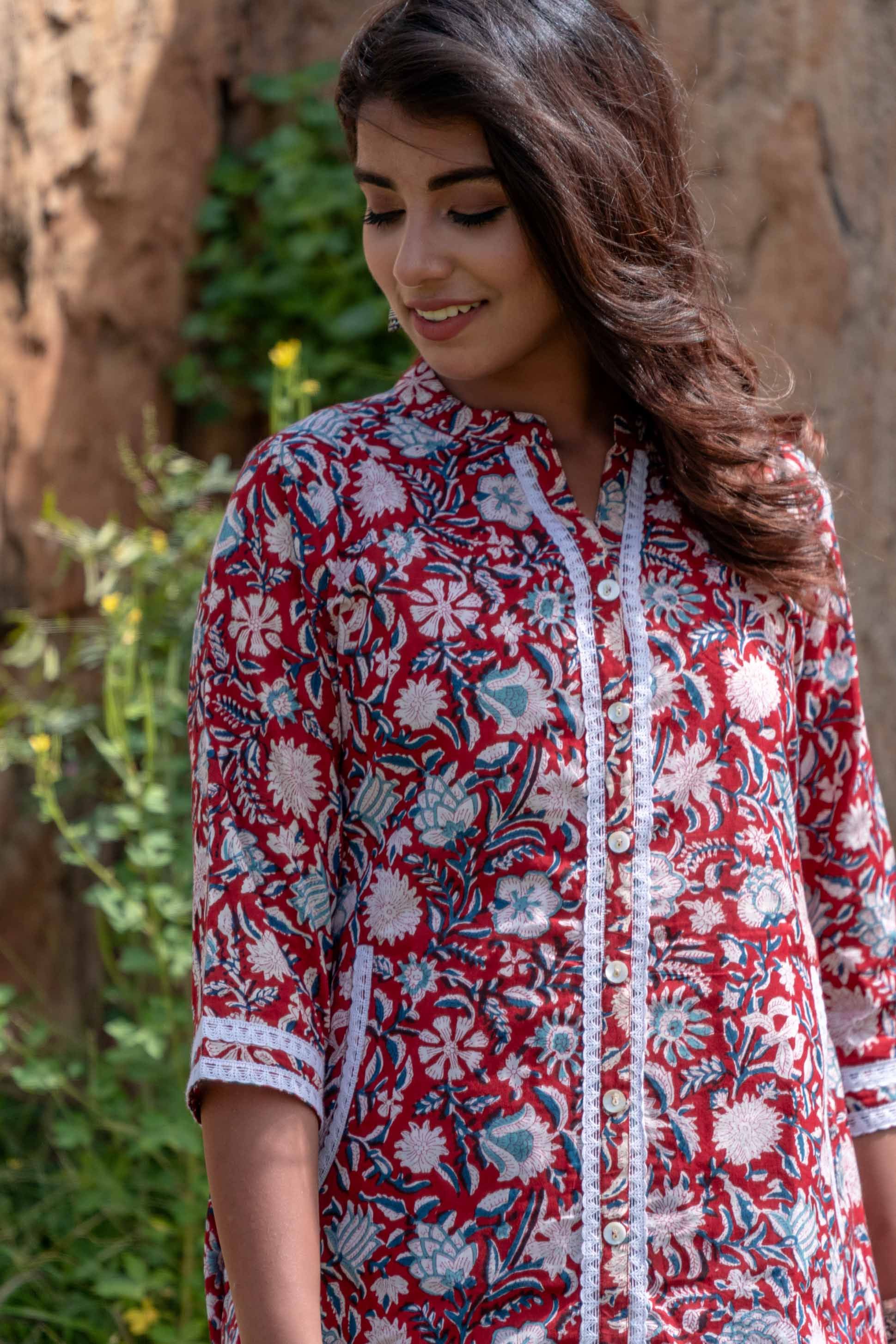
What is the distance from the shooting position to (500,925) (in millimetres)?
1165

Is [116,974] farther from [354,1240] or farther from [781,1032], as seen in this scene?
[781,1032]

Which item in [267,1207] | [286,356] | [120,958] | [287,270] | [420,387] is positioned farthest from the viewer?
[287,270]

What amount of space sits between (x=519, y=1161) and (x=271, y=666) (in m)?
0.42

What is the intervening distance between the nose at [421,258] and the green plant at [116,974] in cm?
121

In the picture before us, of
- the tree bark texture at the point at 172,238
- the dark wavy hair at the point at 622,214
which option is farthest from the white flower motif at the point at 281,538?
the tree bark texture at the point at 172,238

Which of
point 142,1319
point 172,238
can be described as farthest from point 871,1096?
point 172,238

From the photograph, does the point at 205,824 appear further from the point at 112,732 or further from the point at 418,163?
the point at 112,732

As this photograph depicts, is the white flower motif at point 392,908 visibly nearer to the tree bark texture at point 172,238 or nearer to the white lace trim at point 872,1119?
the white lace trim at point 872,1119

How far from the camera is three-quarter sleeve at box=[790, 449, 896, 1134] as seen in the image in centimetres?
142

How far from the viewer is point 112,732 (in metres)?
2.38

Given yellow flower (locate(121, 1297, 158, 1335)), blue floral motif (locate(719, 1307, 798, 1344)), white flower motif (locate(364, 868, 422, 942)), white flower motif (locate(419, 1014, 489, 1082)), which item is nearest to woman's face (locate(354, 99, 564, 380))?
white flower motif (locate(364, 868, 422, 942))

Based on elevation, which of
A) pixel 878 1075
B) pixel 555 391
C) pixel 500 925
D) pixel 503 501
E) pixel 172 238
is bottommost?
pixel 878 1075

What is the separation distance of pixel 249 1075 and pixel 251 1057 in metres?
0.01

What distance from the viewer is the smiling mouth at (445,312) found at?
1272mm
